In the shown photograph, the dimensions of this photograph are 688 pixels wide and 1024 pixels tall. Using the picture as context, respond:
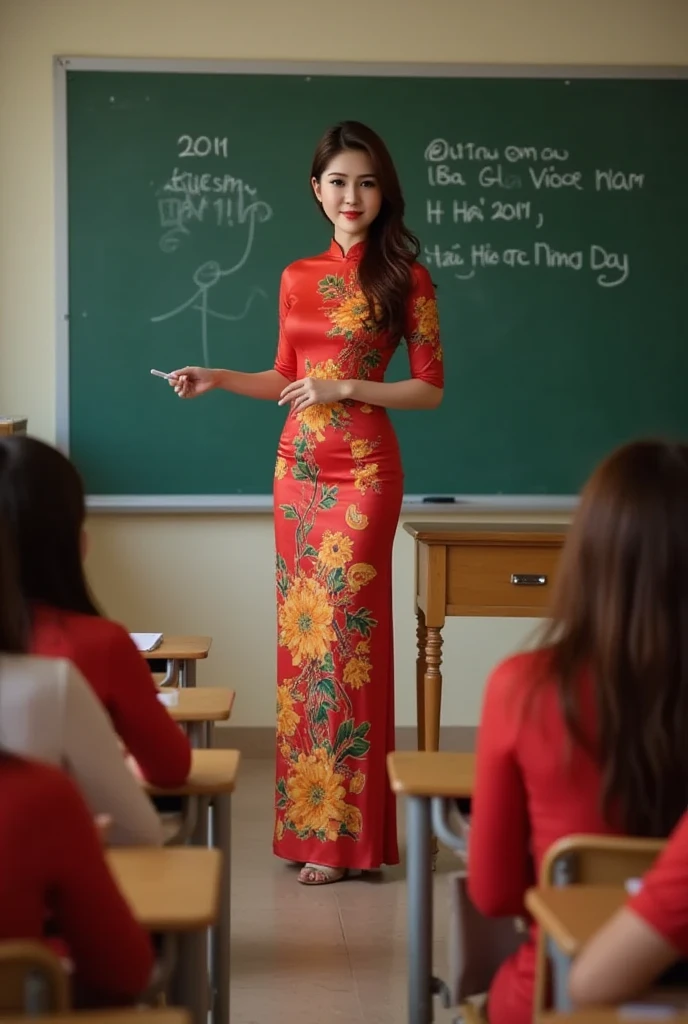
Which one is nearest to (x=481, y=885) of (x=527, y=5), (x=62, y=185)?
(x=62, y=185)

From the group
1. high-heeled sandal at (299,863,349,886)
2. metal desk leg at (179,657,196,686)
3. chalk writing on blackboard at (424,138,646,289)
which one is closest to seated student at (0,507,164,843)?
metal desk leg at (179,657,196,686)

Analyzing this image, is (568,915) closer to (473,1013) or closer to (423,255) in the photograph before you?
(473,1013)

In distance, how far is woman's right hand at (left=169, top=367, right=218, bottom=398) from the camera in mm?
3402

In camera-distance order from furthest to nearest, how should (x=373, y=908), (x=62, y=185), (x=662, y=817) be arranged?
(x=62, y=185), (x=373, y=908), (x=662, y=817)

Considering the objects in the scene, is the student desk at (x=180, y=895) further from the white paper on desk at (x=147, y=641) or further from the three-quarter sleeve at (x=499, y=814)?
the white paper on desk at (x=147, y=641)

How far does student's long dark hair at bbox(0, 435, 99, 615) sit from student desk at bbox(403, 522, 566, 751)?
1970 mm

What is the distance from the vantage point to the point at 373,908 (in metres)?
3.28

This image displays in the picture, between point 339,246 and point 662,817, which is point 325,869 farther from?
point 662,817

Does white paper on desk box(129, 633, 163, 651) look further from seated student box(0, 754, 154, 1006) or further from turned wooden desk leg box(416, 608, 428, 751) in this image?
seated student box(0, 754, 154, 1006)

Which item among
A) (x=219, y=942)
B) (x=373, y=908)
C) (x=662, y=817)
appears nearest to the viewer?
(x=662, y=817)

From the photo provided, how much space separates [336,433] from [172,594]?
5.12ft

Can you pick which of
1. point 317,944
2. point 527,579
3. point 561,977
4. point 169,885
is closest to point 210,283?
point 527,579

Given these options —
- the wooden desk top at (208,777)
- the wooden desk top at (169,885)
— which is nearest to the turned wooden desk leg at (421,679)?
the wooden desk top at (208,777)

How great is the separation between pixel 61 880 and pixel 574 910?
1.60 feet
